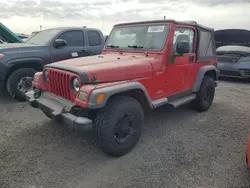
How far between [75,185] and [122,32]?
9.42 feet

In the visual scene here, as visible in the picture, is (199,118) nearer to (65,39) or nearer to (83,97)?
(83,97)

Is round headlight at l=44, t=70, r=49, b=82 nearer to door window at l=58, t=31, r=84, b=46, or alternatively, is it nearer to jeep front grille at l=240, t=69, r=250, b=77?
door window at l=58, t=31, r=84, b=46

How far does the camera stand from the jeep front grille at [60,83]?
302 centimetres

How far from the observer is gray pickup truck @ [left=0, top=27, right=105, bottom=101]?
5.07 m

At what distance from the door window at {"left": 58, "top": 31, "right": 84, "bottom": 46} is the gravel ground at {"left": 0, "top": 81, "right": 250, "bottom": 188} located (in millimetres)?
2349

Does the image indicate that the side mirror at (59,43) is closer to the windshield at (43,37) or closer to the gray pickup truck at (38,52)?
→ the gray pickup truck at (38,52)

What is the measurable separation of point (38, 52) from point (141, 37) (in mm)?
2885

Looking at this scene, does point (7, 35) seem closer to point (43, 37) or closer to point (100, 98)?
point (43, 37)

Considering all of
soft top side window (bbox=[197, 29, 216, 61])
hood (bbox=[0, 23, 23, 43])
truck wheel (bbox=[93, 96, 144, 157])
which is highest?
hood (bbox=[0, 23, 23, 43])

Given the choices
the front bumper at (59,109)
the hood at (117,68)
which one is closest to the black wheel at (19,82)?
the front bumper at (59,109)

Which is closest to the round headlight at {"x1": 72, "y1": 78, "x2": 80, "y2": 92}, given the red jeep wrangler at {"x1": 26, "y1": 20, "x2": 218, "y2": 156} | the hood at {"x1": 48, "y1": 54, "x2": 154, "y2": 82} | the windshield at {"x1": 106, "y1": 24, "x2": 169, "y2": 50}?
the red jeep wrangler at {"x1": 26, "y1": 20, "x2": 218, "y2": 156}

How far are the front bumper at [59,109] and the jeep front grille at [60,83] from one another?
87 millimetres

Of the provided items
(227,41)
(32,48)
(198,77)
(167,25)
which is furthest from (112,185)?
(227,41)

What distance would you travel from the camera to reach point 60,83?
316cm
